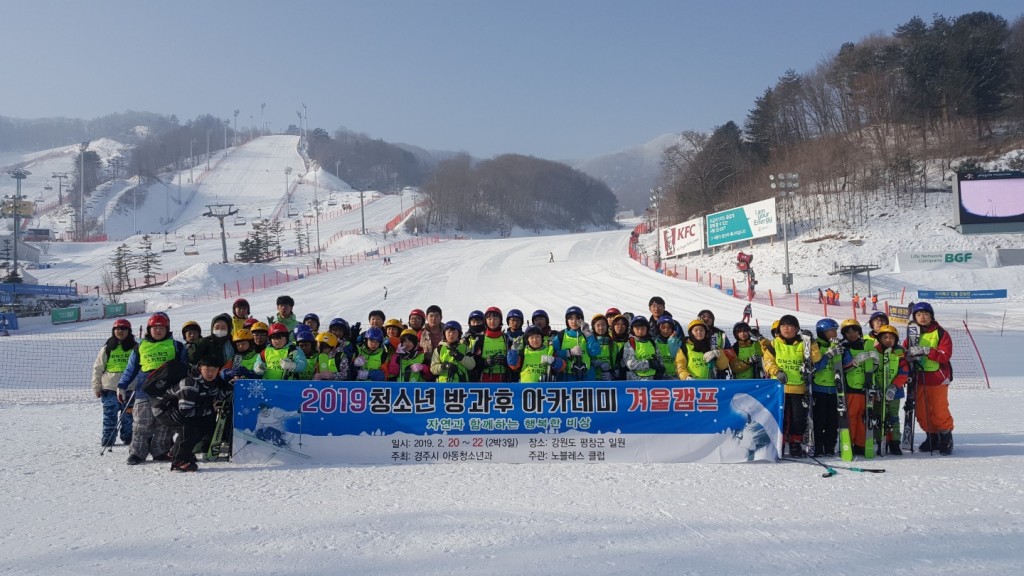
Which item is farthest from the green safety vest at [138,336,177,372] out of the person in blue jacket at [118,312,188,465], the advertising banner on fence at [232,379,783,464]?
the advertising banner on fence at [232,379,783,464]

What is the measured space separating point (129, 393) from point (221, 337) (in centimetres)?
106

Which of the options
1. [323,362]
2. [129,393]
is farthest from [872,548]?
[129,393]

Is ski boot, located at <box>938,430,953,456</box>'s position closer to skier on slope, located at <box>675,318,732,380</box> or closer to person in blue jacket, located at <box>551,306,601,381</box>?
skier on slope, located at <box>675,318,732,380</box>

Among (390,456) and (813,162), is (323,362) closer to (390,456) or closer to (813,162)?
(390,456)

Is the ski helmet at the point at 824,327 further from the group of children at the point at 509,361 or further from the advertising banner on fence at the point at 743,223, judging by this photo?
the advertising banner on fence at the point at 743,223

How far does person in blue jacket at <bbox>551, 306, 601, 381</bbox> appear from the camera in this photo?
276 inches

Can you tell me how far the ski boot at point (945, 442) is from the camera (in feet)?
21.2

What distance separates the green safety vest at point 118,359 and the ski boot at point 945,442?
866cm

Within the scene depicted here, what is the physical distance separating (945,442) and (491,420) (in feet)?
15.4

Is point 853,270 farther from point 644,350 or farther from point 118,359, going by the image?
point 118,359

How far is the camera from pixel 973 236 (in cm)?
3394

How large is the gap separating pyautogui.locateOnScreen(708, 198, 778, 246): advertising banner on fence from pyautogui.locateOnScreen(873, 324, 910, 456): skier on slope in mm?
30061

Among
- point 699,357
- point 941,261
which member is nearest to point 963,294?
point 941,261

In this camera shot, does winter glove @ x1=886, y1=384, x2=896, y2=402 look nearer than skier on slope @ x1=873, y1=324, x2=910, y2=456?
Yes
